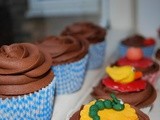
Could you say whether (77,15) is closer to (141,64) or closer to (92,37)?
(92,37)

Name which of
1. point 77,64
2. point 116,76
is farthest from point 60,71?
point 116,76

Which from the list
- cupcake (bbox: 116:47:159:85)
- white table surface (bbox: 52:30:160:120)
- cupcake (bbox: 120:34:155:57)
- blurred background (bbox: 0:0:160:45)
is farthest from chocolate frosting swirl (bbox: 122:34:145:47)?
blurred background (bbox: 0:0:160:45)

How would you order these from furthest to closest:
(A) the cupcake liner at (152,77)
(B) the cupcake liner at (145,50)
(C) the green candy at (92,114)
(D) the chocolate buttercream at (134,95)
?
(B) the cupcake liner at (145,50) → (A) the cupcake liner at (152,77) → (D) the chocolate buttercream at (134,95) → (C) the green candy at (92,114)

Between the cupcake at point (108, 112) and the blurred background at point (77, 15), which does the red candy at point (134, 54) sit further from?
the blurred background at point (77, 15)

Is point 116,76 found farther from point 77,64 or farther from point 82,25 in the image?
point 82,25

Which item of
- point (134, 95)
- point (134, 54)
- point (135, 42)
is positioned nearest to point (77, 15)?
point (135, 42)

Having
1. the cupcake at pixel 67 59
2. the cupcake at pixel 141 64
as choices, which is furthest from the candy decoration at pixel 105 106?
the cupcake at pixel 141 64
